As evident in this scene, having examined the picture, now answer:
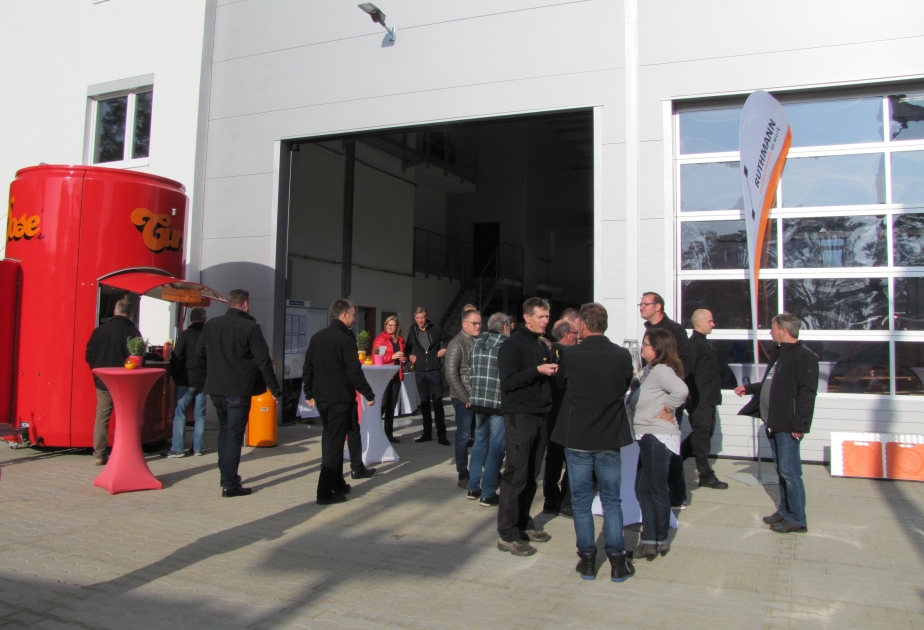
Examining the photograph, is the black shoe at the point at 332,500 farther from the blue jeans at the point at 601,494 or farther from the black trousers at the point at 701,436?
the black trousers at the point at 701,436

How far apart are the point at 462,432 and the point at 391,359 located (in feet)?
9.22

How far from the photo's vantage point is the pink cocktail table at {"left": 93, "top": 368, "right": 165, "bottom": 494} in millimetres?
6531

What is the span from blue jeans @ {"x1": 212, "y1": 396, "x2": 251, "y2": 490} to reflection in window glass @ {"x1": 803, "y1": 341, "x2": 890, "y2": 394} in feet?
21.0

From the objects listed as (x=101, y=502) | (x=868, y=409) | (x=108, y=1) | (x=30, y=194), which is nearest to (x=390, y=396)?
(x=101, y=502)

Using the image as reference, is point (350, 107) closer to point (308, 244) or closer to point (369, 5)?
point (369, 5)

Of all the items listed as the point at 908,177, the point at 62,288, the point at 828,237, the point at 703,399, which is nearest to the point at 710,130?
the point at 828,237

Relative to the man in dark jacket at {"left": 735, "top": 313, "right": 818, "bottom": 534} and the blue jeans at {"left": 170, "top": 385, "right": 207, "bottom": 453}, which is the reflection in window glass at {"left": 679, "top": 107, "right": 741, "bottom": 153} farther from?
the blue jeans at {"left": 170, "top": 385, "right": 207, "bottom": 453}

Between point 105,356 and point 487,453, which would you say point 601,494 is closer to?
point 487,453

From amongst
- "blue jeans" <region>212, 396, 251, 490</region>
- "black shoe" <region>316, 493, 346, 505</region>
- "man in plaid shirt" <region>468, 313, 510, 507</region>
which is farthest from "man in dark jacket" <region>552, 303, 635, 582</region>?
"blue jeans" <region>212, 396, 251, 490</region>

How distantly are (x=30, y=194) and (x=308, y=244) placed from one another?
673 cm

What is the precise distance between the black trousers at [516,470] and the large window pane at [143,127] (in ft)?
33.3

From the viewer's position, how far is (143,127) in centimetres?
1249

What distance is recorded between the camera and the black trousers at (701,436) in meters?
7.06

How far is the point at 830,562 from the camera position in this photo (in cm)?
482
